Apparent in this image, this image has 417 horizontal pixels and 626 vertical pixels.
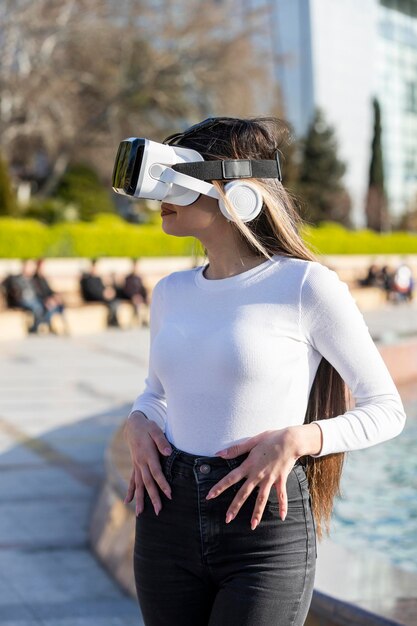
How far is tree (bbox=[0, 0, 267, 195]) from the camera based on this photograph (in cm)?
2778

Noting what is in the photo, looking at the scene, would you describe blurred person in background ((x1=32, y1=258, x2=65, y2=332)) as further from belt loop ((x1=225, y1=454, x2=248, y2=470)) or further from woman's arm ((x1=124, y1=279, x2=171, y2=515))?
belt loop ((x1=225, y1=454, x2=248, y2=470))

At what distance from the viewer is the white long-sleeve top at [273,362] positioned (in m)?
2.07

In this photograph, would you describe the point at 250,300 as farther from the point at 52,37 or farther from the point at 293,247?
the point at 52,37

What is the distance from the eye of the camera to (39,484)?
6.73 meters

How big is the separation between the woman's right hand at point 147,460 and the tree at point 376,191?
4665 centimetres

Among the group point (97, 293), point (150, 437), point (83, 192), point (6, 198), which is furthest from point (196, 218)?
point (83, 192)

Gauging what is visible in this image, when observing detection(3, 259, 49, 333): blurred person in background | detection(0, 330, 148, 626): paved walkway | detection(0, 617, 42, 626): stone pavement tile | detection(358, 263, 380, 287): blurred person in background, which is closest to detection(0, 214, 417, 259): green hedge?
detection(3, 259, 49, 333): blurred person in background

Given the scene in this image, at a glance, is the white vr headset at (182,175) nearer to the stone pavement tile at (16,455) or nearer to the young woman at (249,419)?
the young woman at (249,419)

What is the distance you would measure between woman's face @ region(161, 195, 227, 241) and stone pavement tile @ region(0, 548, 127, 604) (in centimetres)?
285

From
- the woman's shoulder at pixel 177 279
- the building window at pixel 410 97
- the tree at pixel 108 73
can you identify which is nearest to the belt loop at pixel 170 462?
the woman's shoulder at pixel 177 279

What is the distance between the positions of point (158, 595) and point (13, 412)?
24.8 ft

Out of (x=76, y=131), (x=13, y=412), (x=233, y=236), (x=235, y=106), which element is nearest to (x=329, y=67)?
(x=235, y=106)

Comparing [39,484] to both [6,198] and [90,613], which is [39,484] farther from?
[6,198]

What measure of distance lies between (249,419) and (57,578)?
3.26 metres
